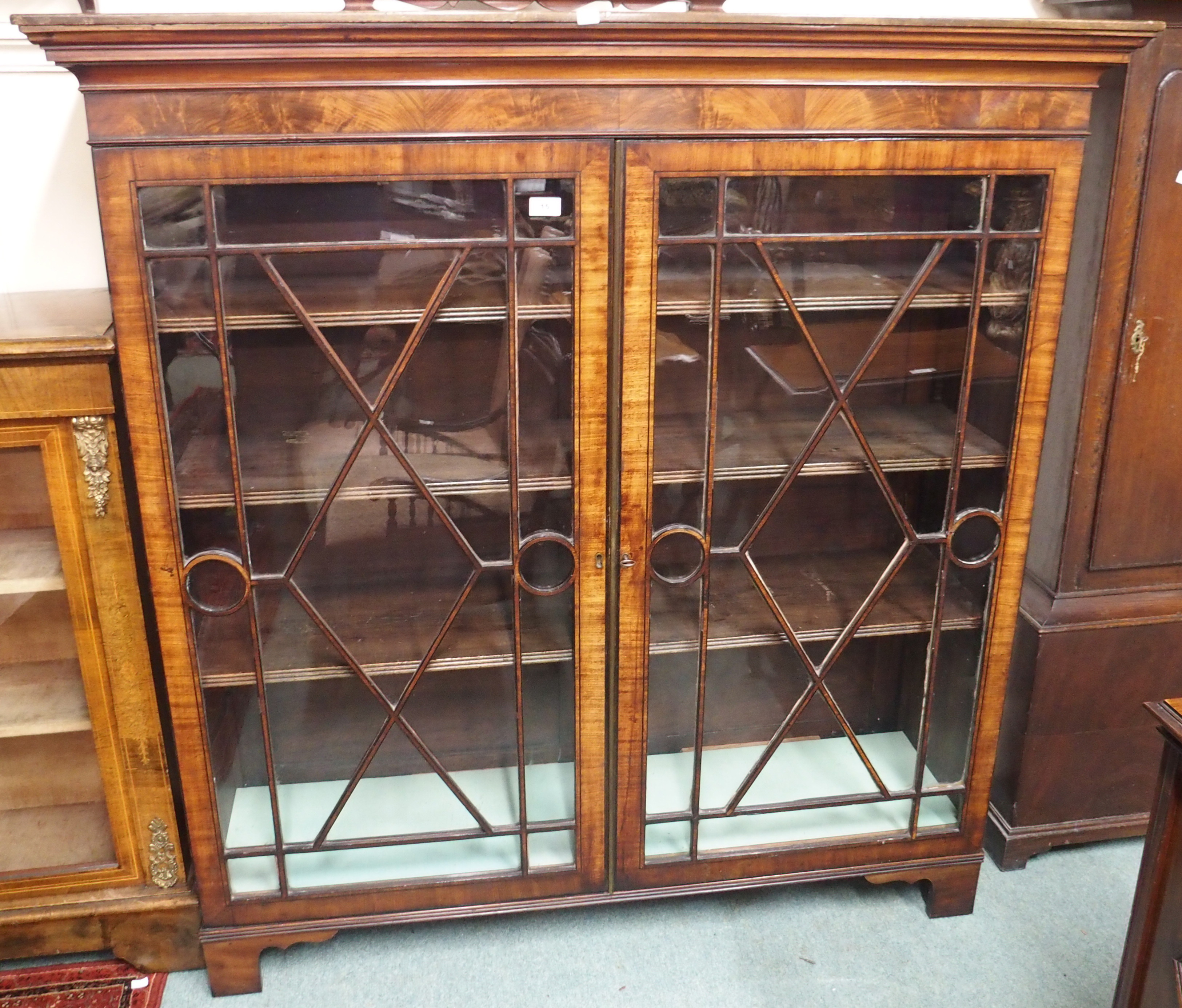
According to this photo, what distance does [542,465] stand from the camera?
4.00 ft

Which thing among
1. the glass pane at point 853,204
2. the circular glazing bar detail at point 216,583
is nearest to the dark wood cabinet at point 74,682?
the circular glazing bar detail at point 216,583

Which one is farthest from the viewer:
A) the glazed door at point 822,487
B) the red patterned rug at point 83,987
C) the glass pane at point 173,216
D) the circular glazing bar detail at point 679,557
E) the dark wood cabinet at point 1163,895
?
the red patterned rug at point 83,987

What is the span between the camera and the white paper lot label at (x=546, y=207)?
1106 mm

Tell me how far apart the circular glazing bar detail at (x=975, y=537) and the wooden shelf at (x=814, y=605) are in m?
0.04

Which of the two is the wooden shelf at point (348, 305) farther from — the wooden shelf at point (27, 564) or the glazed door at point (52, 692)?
the wooden shelf at point (27, 564)

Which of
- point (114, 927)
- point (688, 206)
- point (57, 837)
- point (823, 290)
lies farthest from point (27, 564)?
point (823, 290)

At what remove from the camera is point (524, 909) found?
141 cm

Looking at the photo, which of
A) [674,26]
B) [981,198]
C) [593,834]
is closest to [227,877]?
[593,834]

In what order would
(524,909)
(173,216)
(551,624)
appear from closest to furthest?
(173,216), (551,624), (524,909)

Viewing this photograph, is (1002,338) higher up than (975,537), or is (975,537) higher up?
(1002,338)

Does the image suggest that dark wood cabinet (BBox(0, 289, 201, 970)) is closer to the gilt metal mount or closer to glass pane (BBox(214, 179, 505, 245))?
the gilt metal mount

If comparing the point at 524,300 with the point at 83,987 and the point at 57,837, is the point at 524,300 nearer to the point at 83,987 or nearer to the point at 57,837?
the point at 57,837

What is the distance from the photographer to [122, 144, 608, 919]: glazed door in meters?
1.10

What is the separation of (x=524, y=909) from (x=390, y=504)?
618 millimetres
